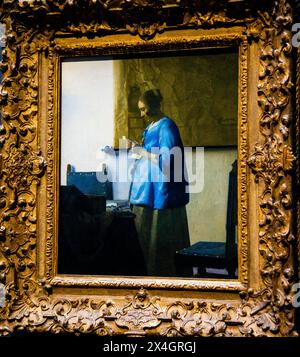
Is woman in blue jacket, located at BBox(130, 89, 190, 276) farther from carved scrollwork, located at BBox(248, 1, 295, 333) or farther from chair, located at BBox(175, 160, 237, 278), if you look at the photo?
carved scrollwork, located at BBox(248, 1, 295, 333)

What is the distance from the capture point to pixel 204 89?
1.25 m

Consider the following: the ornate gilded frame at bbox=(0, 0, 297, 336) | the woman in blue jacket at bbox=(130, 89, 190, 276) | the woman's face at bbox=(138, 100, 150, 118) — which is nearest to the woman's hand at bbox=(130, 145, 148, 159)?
the woman in blue jacket at bbox=(130, 89, 190, 276)

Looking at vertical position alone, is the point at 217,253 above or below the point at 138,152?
below

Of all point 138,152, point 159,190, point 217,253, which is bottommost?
point 217,253

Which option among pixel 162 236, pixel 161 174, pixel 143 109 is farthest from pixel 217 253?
pixel 143 109

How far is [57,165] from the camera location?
1292 mm

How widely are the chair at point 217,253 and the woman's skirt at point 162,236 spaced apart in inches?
1.0

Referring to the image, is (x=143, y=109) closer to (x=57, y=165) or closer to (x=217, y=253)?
→ (x=57, y=165)

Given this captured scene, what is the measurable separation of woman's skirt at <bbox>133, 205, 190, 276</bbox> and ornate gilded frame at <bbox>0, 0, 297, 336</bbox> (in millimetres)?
45

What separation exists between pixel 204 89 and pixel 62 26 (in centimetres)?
A: 50

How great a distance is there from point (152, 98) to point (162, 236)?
1.42 ft

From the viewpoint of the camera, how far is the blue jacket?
1.26 m

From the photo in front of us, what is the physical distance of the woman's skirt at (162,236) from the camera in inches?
49.2
